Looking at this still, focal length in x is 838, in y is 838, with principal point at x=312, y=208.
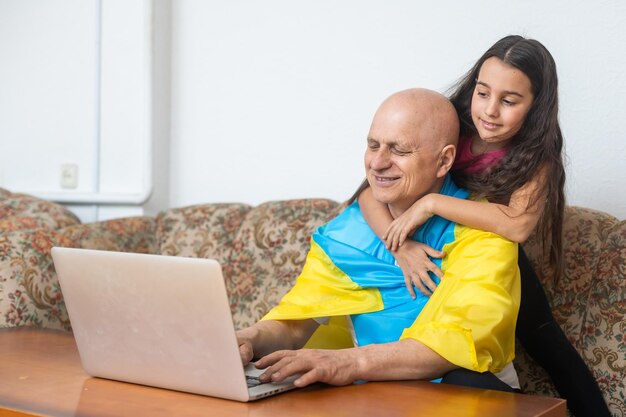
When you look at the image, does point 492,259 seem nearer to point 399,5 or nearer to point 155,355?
point 155,355

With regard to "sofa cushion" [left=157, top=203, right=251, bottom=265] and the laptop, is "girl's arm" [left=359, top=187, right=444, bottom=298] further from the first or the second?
"sofa cushion" [left=157, top=203, right=251, bottom=265]

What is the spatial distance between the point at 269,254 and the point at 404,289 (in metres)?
0.90

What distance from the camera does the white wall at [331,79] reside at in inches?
96.2

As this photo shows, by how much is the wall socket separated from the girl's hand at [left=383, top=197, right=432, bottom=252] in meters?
1.97

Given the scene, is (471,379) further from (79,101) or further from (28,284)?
(79,101)

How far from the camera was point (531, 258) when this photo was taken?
7.41 feet

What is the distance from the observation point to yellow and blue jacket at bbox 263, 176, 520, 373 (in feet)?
5.15

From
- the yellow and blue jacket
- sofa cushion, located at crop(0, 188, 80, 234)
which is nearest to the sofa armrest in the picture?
sofa cushion, located at crop(0, 188, 80, 234)

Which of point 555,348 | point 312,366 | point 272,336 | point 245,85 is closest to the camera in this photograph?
point 312,366

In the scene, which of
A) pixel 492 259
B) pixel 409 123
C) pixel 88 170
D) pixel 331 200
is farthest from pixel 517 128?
pixel 88 170

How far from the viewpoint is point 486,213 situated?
5.74ft

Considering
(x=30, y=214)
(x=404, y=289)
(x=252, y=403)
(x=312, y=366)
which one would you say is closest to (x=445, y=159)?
(x=404, y=289)

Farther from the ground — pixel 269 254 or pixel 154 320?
pixel 154 320

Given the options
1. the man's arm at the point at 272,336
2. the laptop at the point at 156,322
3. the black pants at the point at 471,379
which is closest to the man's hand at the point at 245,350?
the man's arm at the point at 272,336
